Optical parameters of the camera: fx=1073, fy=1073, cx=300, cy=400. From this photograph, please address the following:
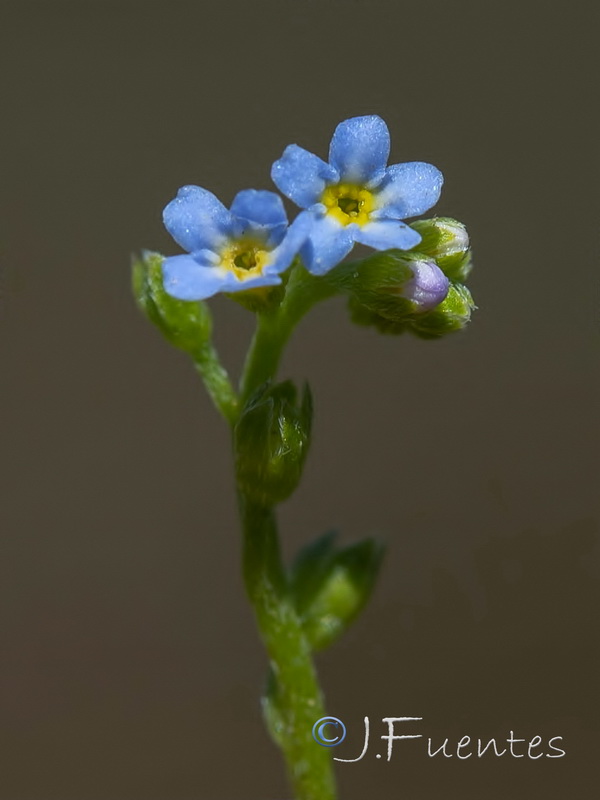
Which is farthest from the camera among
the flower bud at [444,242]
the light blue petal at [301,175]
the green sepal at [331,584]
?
the green sepal at [331,584]

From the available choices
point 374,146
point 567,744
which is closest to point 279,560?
point 374,146

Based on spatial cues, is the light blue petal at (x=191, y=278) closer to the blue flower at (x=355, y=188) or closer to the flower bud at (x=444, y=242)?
the blue flower at (x=355, y=188)

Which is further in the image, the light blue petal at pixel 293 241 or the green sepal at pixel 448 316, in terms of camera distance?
the green sepal at pixel 448 316

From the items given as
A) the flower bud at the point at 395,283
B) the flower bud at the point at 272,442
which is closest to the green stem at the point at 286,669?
the flower bud at the point at 272,442

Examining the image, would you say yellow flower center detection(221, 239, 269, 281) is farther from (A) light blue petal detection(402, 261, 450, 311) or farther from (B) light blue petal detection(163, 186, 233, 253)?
(A) light blue petal detection(402, 261, 450, 311)

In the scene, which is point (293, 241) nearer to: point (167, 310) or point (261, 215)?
point (261, 215)

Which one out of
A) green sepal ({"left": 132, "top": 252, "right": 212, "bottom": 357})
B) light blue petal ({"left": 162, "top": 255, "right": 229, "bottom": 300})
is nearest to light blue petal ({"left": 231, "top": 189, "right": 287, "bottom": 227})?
light blue petal ({"left": 162, "top": 255, "right": 229, "bottom": 300})
